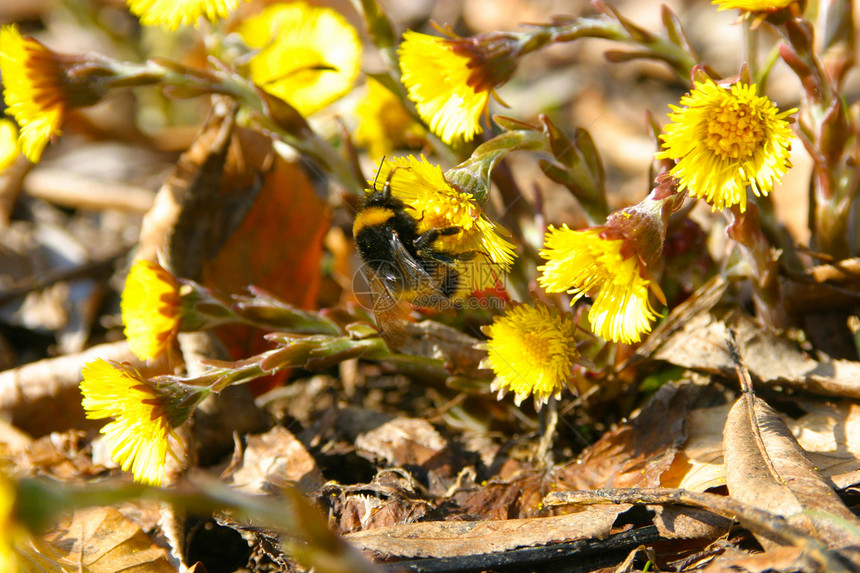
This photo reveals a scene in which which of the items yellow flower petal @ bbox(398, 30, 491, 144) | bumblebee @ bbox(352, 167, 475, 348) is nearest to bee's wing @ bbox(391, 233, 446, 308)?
bumblebee @ bbox(352, 167, 475, 348)

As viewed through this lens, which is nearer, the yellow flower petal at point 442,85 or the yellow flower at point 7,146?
the yellow flower petal at point 442,85

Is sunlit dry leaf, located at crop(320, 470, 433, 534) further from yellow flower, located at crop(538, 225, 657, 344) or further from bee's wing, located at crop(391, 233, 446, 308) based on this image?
yellow flower, located at crop(538, 225, 657, 344)

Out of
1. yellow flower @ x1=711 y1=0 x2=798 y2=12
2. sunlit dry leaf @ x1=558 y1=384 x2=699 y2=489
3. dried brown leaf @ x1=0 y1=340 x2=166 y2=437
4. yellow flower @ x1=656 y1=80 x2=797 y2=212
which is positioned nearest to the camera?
yellow flower @ x1=656 y1=80 x2=797 y2=212

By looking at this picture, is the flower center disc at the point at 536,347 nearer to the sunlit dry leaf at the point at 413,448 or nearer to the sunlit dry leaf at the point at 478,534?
the sunlit dry leaf at the point at 478,534

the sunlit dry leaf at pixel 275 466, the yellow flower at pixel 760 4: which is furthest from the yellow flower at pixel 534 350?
the yellow flower at pixel 760 4

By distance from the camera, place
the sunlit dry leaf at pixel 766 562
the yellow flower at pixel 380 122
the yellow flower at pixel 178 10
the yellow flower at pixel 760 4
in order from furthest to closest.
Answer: the yellow flower at pixel 380 122
the yellow flower at pixel 178 10
the yellow flower at pixel 760 4
the sunlit dry leaf at pixel 766 562

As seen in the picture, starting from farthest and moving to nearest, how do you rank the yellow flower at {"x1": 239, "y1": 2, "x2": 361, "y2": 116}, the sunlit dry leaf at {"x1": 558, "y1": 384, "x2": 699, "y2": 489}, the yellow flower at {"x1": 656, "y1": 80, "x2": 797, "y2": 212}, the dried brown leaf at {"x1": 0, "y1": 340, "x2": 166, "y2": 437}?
1. the yellow flower at {"x1": 239, "y1": 2, "x2": 361, "y2": 116}
2. the dried brown leaf at {"x1": 0, "y1": 340, "x2": 166, "y2": 437}
3. the sunlit dry leaf at {"x1": 558, "y1": 384, "x2": 699, "y2": 489}
4. the yellow flower at {"x1": 656, "y1": 80, "x2": 797, "y2": 212}

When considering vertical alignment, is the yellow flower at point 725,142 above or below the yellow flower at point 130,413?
above

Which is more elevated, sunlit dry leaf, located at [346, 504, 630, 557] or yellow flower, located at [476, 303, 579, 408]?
yellow flower, located at [476, 303, 579, 408]

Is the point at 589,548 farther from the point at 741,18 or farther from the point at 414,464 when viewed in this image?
the point at 741,18

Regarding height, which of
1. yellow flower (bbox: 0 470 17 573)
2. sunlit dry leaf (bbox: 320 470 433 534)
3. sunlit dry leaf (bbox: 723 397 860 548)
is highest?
yellow flower (bbox: 0 470 17 573)
